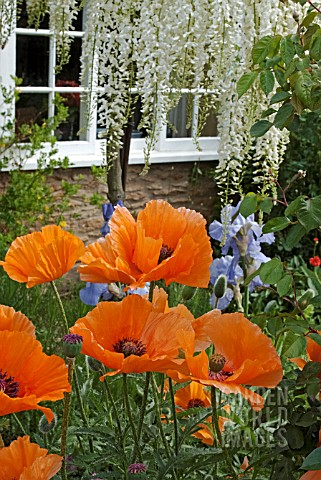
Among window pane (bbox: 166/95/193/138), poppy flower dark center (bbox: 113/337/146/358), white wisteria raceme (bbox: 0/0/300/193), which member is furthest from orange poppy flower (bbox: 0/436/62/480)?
window pane (bbox: 166/95/193/138)

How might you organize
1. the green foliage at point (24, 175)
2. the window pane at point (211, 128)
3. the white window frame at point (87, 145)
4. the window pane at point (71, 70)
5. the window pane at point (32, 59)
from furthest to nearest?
the window pane at point (211, 128)
the window pane at point (71, 70)
the window pane at point (32, 59)
the white window frame at point (87, 145)
the green foliage at point (24, 175)

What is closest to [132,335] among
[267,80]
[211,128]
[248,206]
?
[248,206]

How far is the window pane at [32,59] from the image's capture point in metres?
4.57

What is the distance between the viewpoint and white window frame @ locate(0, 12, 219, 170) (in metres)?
4.34

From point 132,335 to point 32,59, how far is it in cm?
384

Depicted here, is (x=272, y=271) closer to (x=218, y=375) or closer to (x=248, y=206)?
(x=248, y=206)

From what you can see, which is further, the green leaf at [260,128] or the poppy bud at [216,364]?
the green leaf at [260,128]

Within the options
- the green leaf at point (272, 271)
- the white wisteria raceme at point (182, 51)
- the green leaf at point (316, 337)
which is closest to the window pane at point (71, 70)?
the white wisteria raceme at point (182, 51)

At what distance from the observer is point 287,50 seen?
49.8 inches

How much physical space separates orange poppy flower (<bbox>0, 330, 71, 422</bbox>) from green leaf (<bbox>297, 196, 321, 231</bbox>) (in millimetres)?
410

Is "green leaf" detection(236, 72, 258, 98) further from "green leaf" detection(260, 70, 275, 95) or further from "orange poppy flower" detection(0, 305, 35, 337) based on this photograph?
"orange poppy flower" detection(0, 305, 35, 337)

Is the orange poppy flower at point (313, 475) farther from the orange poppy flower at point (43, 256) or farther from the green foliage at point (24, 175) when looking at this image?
Result: the green foliage at point (24, 175)

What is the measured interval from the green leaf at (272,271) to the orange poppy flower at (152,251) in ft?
0.46

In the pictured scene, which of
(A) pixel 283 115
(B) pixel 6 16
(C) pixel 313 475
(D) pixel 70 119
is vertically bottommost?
(D) pixel 70 119
